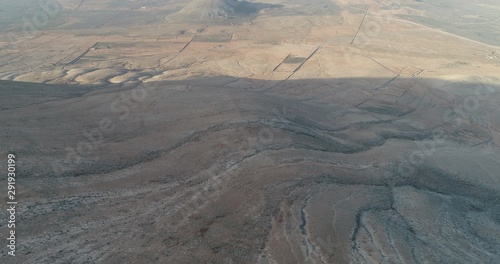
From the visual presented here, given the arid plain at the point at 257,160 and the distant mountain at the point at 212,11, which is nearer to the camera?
the arid plain at the point at 257,160

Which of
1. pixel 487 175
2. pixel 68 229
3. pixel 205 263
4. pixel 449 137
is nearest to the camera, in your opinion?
pixel 205 263

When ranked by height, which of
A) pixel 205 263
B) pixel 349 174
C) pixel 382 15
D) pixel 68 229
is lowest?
pixel 382 15

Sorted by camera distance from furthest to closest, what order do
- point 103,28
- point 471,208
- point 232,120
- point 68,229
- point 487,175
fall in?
point 103,28 → point 487,175 → point 232,120 → point 471,208 → point 68,229

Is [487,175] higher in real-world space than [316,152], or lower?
lower

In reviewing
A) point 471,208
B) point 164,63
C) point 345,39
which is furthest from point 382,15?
point 471,208

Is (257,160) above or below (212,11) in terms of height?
above

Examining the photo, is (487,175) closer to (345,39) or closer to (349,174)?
(349,174)

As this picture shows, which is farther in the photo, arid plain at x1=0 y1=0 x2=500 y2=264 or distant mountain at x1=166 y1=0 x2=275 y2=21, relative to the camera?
distant mountain at x1=166 y1=0 x2=275 y2=21

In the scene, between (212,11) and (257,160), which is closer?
(257,160)
